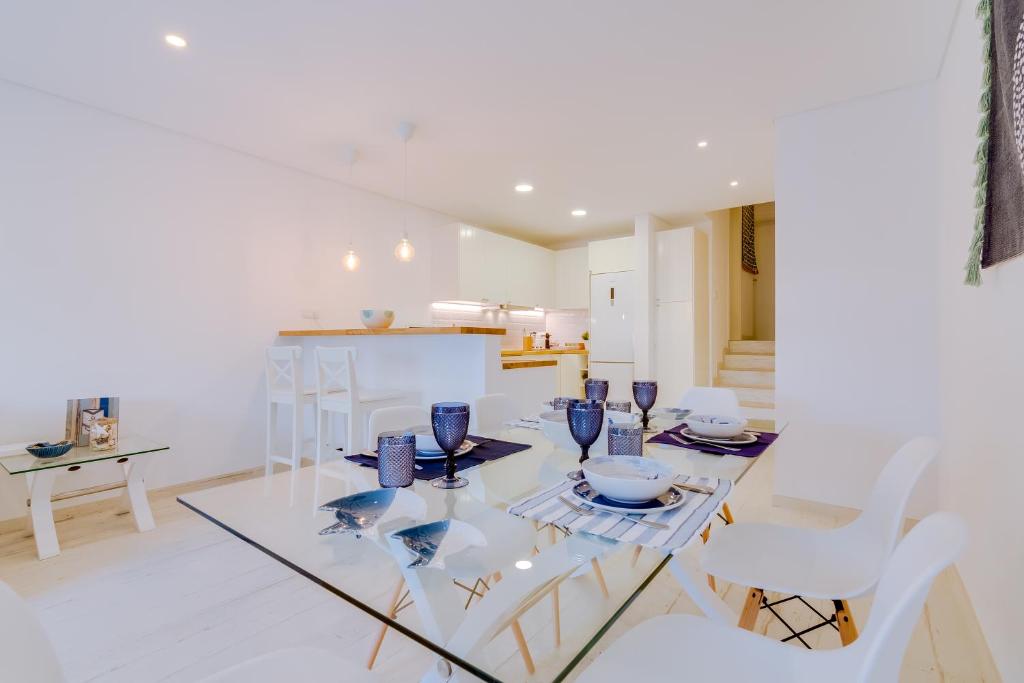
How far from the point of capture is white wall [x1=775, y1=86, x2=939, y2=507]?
248 cm

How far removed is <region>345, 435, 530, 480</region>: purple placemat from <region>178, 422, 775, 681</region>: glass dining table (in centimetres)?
8

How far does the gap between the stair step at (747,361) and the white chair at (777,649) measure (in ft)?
16.2

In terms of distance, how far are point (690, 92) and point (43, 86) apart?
3.67 meters

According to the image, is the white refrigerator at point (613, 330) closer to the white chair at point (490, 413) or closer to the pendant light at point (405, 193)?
the pendant light at point (405, 193)

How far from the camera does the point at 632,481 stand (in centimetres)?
88

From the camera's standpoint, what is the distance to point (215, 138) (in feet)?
10.7

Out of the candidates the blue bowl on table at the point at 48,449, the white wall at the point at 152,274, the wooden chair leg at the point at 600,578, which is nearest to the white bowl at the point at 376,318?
the white wall at the point at 152,274

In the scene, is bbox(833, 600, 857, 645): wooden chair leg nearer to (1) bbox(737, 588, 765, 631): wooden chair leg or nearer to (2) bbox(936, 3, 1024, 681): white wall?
(1) bbox(737, 588, 765, 631): wooden chair leg

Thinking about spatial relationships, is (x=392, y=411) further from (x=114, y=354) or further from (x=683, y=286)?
(x=683, y=286)

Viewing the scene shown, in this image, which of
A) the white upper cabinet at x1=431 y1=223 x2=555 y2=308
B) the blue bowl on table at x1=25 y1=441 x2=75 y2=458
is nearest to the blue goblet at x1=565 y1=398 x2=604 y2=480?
the blue bowl on table at x1=25 y1=441 x2=75 y2=458

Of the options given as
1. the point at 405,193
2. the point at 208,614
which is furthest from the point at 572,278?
the point at 208,614

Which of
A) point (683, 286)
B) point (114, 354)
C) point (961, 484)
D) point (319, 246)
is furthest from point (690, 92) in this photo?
point (114, 354)

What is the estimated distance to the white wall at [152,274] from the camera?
2.63 m

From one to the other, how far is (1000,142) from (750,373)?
4.15 m
